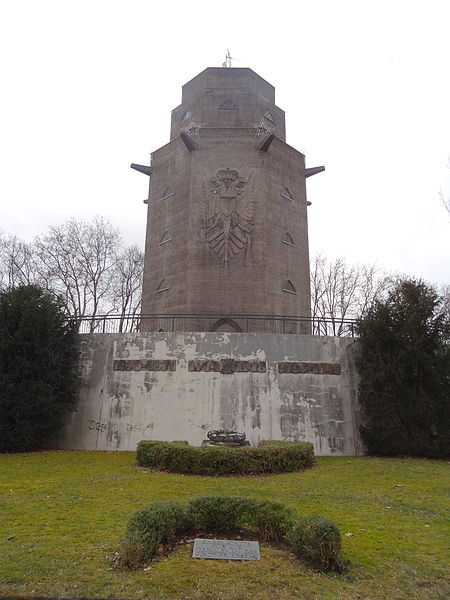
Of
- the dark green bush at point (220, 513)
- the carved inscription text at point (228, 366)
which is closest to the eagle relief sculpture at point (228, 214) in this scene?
the carved inscription text at point (228, 366)

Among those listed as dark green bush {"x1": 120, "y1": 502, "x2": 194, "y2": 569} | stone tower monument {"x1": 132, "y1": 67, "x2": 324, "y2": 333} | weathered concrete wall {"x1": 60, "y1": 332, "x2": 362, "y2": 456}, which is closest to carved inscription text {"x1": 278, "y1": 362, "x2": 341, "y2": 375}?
weathered concrete wall {"x1": 60, "y1": 332, "x2": 362, "y2": 456}

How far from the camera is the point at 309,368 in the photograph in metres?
16.3

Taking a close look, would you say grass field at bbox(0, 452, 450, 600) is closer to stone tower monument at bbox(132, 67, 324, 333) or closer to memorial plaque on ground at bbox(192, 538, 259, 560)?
memorial plaque on ground at bbox(192, 538, 259, 560)

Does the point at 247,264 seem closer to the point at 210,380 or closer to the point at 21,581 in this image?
the point at 210,380

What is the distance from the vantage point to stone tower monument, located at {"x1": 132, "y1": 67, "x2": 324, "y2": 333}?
818 inches

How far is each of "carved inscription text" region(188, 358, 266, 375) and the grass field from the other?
190 inches

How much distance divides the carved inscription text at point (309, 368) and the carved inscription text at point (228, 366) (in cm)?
77

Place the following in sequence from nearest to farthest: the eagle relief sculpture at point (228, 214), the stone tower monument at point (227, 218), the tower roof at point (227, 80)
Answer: the stone tower monument at point (227, 218) → the eagle relief sculpture at point (228, 214) → the tower roof at point (227, 80)

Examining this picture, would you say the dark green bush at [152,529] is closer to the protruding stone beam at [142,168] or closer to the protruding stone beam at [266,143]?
the protruding stone beam at [266,143]

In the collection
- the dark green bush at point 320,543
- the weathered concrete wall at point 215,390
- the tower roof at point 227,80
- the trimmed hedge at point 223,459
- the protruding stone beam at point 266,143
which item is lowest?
the dark green bush at point 320,543

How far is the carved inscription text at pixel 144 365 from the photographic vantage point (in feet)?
53.5

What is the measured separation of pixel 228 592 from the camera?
14.7ft

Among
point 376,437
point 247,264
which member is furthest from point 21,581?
point 247,264

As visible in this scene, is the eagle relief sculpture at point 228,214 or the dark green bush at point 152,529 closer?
the dark green bush at point 152,529
